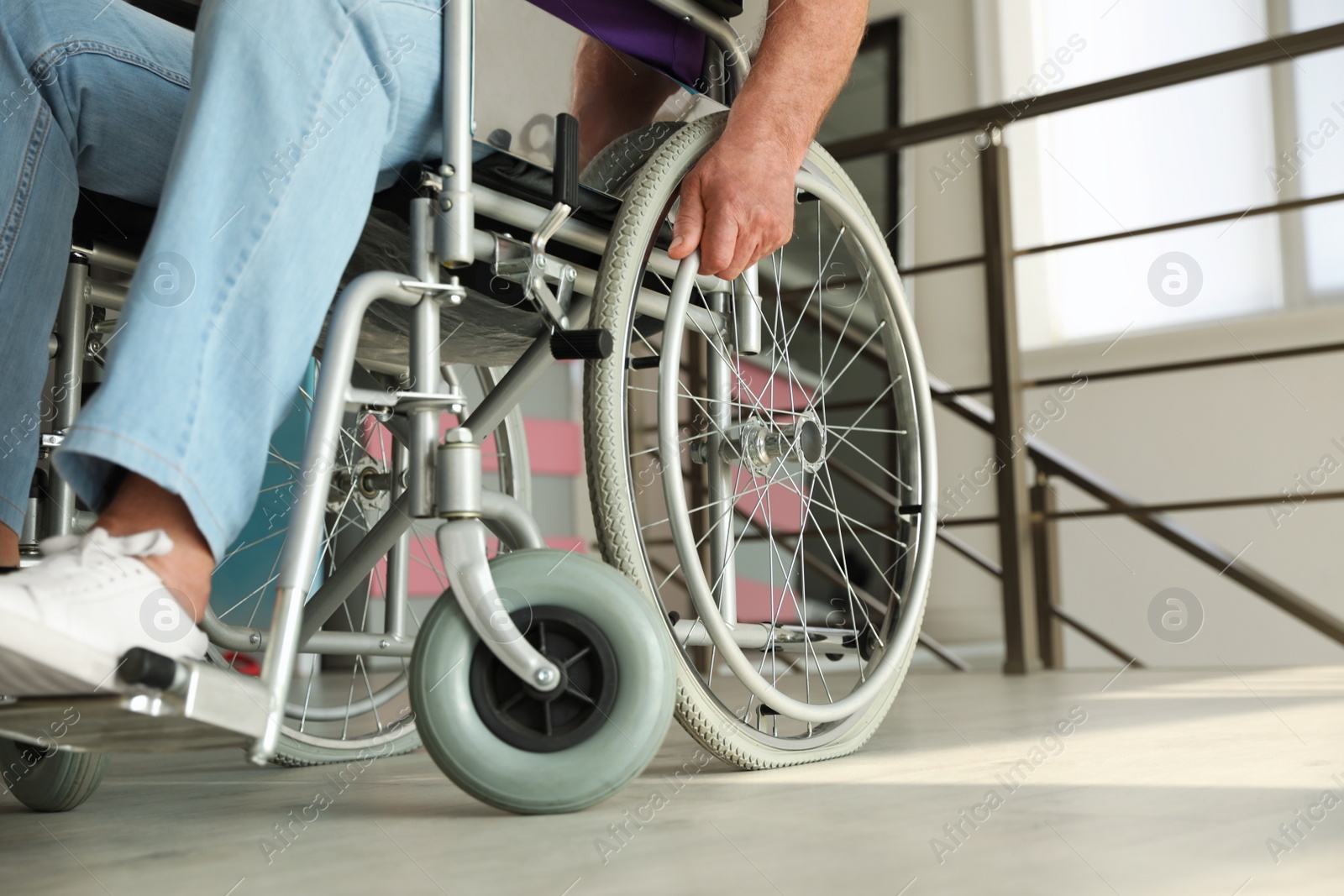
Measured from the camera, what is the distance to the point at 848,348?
3760 mm

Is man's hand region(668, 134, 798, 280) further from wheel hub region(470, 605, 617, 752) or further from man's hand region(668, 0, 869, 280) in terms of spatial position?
wheel hub region(470, 605, 617, 752)

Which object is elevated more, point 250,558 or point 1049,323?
point 1049,323

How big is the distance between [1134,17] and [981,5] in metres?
0.61

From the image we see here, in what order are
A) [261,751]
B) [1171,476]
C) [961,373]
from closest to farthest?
[261,751] < [1171,476] < [961,373]

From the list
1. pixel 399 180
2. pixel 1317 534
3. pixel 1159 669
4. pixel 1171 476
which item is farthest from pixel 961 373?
pixel 399 180

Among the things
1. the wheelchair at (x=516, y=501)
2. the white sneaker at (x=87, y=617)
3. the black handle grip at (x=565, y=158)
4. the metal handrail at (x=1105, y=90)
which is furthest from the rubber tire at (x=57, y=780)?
the metal handrail at (x=1105, y=90)

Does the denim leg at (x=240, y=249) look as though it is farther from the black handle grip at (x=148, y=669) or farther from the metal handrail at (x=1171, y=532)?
the metal handrail at (x=1171, y=532)

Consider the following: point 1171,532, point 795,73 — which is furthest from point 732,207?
point 1171,532

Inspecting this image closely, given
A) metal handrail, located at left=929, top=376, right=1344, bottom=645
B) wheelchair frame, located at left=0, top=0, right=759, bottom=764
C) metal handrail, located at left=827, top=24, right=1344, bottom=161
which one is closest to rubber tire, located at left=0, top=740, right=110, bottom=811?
wheelchair frame, located at left=0, top=0, right=759, bottom=764

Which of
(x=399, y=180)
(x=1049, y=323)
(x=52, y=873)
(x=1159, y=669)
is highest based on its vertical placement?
(x=1049, y=323)

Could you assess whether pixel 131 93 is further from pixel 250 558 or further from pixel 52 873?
pixel 250 558

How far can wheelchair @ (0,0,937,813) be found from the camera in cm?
61

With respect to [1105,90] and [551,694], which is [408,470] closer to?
[551,694]

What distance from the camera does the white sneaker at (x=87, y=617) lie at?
0.48 m
